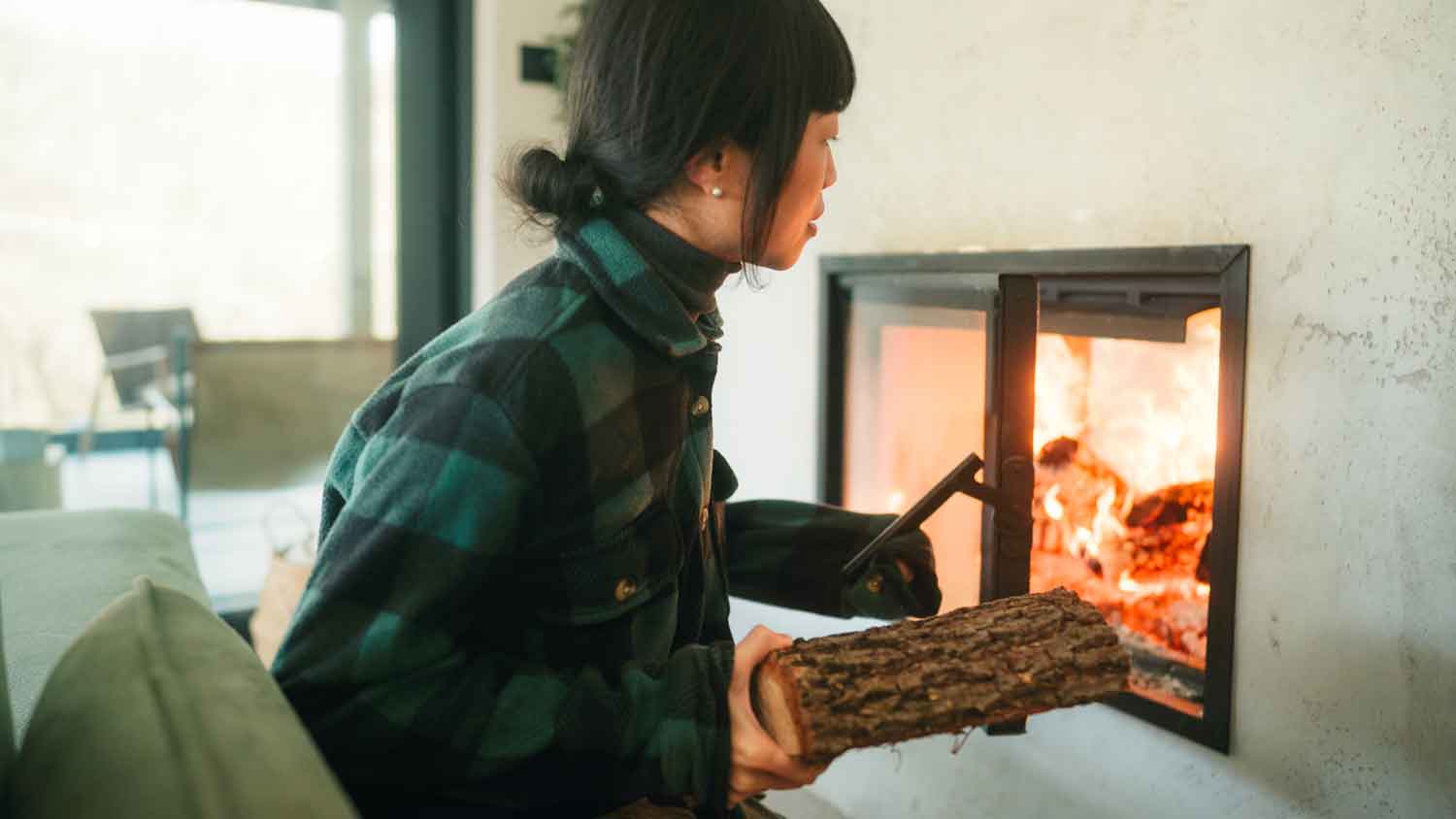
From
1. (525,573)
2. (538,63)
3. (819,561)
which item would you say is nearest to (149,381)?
(538,63)

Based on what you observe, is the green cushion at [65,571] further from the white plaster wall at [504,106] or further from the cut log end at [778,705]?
the white plaster wall at [504,106]

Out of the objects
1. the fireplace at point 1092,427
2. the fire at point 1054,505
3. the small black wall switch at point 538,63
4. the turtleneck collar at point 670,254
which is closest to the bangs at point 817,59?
the turtleneck collar at point 670,254

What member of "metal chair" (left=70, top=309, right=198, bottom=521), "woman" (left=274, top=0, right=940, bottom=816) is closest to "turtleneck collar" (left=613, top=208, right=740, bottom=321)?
"woman" (left=274, top=0, right=940, bottom=816)

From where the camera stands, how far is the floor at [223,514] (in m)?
2.53

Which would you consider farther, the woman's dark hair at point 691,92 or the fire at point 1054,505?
the fire at point 1054,505

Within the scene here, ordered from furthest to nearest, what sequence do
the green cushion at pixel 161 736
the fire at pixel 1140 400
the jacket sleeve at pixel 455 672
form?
the fire at pixel 1140 400
the jacket sleeve at pixel 455 672
the green cushion at pixel 161 736

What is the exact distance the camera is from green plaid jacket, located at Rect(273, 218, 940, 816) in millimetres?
728

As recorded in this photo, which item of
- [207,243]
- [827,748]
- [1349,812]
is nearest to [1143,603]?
[1349,812]

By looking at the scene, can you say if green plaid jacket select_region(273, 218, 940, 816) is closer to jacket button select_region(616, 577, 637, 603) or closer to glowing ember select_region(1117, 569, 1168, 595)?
jacket button select_region(616, 577, 637, 603)

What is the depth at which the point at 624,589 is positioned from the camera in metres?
0.86

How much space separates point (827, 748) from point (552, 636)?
0.74 feet

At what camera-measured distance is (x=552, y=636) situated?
0.86 metres

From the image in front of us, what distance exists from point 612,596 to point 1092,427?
89cm

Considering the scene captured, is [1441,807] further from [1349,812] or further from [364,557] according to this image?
[364,557]
